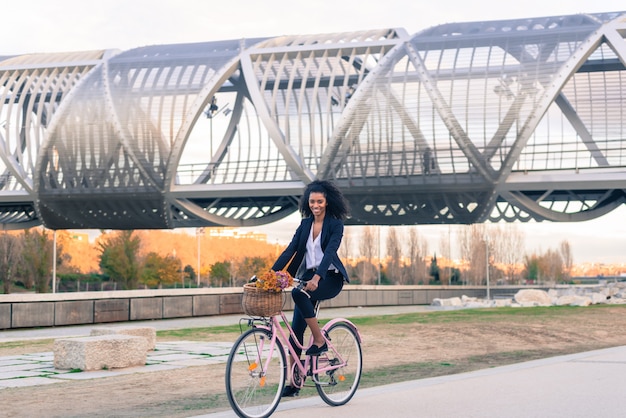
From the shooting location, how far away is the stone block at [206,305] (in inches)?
1019

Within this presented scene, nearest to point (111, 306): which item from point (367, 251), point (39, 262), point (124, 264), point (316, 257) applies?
point (316, 257)

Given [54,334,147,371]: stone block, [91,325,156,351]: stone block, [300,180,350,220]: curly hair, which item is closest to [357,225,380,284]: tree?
[91,325,156,351]: stone block

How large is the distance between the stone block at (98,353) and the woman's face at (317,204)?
4530 millimetres

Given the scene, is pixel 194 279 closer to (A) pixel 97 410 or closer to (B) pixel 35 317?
(B) pixel 35 317

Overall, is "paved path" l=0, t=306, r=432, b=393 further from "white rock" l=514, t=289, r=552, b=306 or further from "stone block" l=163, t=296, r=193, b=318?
"white rock" l=514, t=289, r=552, b=306

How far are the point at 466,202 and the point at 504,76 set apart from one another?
6086 millimetres

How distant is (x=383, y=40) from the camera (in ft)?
127

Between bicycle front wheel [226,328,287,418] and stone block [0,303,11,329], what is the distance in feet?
51.6

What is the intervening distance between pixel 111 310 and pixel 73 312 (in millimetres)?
1341

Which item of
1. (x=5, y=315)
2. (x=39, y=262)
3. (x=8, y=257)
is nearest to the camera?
(x=5, y=315)

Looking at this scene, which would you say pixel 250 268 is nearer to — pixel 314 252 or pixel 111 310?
pixel 111 310

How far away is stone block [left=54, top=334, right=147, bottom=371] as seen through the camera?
9.63 meters

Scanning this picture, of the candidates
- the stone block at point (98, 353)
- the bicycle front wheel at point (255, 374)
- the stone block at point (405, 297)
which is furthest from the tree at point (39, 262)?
the bicycle front wheel at point (255, 374)

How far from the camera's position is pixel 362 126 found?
37500 millimetres
